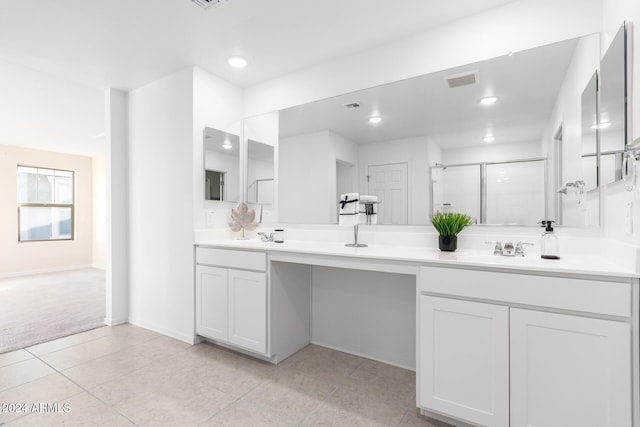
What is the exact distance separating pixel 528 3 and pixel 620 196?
1220 mm

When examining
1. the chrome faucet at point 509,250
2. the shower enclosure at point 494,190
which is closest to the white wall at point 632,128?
the shower enclosure at point 494,190

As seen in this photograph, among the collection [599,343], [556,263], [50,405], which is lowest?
[50,405]

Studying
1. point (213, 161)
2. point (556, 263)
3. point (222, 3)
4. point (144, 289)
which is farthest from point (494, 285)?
point (144, 289)

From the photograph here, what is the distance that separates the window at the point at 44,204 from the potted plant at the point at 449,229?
7396 mm

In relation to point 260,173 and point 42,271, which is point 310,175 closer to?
point 260,173

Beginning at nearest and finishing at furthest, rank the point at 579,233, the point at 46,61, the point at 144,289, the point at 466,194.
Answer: the point at 579,233, the point at 466,194, the point at 46,61, the point at 144,289

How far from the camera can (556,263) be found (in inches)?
58.1

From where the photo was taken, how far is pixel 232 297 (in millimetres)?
2486

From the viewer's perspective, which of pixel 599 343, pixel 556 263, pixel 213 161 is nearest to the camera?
pixel 599 343

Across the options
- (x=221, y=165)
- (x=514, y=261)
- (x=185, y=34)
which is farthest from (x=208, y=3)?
(x=514, y=261)

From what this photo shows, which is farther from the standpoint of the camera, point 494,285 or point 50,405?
point 50,405

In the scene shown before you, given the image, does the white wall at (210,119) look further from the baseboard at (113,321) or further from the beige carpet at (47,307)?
the beige carpet at (47,307)

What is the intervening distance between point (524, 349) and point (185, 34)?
276 cm

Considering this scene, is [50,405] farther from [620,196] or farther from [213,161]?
[620,196]
